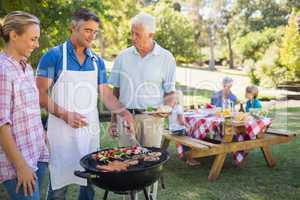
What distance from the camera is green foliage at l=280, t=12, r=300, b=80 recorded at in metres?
14.4

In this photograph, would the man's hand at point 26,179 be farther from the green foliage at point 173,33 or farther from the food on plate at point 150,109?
the green foliage at point 173,33

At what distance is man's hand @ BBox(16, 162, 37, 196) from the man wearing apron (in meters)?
0.60

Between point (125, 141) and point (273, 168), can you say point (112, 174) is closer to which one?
point (125, 141)

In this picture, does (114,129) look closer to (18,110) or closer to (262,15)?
(18,110)

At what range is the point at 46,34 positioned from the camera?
24.7ft

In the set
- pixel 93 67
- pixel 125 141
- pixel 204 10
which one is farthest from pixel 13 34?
pixel 204 10

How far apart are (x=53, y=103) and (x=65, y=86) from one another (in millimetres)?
177

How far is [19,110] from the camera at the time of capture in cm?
185

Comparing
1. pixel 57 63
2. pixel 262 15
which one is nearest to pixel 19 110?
pixel 57 63

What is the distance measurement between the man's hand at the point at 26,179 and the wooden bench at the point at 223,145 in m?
2.69

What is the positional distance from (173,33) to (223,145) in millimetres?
16694

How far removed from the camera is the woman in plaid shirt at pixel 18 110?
1771 mm

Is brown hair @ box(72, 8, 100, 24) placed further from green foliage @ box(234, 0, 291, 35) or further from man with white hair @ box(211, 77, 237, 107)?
green foliage @ box(234, 0, 291, 35)

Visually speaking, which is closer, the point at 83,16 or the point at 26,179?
the point at 26,179
